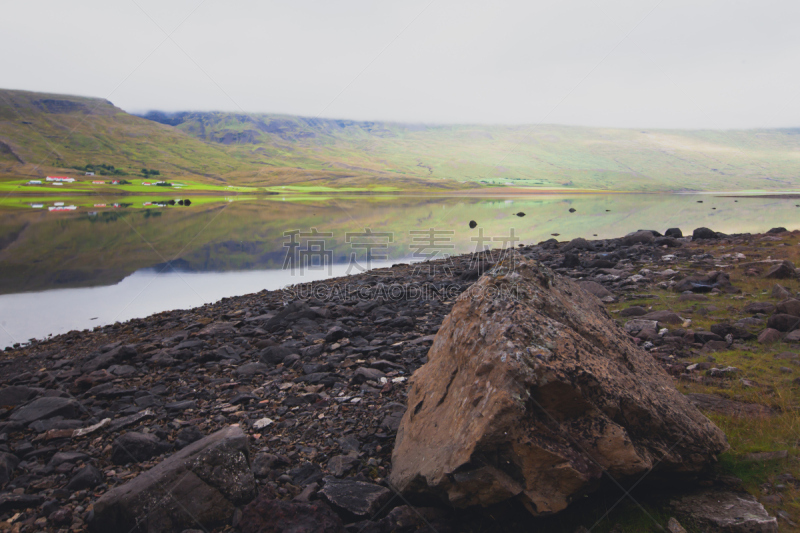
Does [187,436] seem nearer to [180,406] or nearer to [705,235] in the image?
[180,406]

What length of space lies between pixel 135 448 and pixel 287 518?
2663 millimetres

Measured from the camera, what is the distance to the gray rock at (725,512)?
3.27 meters

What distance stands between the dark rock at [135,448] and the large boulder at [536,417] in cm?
304

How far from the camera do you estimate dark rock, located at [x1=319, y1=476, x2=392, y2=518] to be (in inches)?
158

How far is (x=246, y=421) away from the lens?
19.4 ft

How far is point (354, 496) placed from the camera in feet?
13.7

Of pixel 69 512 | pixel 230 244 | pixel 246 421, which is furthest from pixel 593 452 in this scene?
pixel 230 244

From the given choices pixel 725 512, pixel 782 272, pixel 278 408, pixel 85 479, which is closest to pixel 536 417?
pixel 725 512

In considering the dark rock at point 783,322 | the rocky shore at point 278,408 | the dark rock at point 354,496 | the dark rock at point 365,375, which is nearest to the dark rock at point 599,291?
the rocky shore at point 278,408

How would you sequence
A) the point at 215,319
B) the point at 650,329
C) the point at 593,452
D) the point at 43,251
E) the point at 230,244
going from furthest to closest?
the point at 230,244 → the point at 43,251 → the point at 215,319 → the point at 650,329 → the point at 593,452

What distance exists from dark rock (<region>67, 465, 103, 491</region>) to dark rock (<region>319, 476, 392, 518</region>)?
261cm

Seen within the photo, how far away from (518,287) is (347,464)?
2868 mm

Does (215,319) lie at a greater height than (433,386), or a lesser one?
lesser

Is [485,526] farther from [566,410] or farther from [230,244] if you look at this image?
[230,244]
